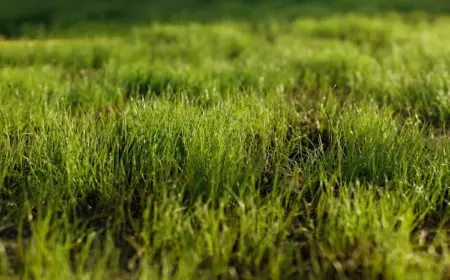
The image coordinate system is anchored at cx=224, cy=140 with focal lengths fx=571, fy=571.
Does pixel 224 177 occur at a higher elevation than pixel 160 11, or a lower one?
lower

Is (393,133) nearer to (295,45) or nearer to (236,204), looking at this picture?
(236,204)

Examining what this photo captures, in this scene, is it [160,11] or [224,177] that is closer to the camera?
[224,177]

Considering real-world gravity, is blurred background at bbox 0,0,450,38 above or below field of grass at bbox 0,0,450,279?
above

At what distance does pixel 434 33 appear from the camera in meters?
7.30

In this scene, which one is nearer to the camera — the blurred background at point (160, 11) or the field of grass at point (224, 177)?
the field of grass at point (224, 177)

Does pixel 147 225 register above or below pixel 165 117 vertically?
below

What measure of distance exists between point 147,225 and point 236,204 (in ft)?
1.39

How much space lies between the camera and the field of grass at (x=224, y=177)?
2.17 m

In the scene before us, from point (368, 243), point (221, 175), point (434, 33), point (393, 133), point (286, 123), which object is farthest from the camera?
point (434, 33)

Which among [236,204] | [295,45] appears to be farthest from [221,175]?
[295,45]

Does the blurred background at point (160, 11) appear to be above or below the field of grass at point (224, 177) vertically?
above

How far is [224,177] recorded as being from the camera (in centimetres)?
263

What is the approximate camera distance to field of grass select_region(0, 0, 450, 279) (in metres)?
2.17

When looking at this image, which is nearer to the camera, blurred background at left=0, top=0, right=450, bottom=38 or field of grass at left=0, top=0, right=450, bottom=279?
field of grass at left=0, top=0, right=450, bottom=279
